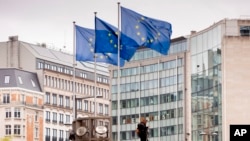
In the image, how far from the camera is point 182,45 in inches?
7510

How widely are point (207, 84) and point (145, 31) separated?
89.9 metres

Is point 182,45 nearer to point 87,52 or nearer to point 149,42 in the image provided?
point 87,52

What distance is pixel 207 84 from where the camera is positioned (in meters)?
173

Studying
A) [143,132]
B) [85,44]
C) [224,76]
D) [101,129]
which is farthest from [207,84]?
[143,132]

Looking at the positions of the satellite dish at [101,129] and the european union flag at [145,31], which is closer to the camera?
the satellite dish at [101,129]

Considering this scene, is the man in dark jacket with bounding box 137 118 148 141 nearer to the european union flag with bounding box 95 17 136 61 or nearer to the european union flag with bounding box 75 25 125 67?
the european union flag with bounding box 95 17 136 61

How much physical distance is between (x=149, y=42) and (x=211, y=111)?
91735 millimetres

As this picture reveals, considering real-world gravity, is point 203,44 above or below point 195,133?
above

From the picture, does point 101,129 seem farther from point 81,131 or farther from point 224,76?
point 224,76

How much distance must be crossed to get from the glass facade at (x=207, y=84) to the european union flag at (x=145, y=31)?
8061cm

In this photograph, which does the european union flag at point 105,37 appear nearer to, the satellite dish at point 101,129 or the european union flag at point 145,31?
the european union flag at point 145,31

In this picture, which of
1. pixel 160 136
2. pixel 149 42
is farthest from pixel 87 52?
pixel 160 136

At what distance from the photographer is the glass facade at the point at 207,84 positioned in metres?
171

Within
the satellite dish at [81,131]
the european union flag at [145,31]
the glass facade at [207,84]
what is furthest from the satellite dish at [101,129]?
the glass facade at [207,84]
